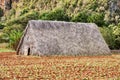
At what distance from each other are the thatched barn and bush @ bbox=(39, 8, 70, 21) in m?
33.6

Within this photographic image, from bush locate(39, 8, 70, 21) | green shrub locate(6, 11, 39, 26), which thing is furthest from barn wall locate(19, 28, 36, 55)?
bush locate(39, 8, 70, 21)

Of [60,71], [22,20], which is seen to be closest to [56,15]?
[22,20]

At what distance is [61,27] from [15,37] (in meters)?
8.16

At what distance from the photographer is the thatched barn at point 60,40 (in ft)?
109

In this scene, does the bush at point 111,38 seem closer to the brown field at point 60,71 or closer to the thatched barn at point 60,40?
the thatched barn at point 60,40

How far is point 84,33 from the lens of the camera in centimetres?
3709

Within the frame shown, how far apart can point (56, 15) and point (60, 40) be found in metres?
38.0

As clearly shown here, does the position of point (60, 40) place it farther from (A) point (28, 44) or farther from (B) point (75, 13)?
(B) point (75, 13)

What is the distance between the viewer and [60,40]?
113ft

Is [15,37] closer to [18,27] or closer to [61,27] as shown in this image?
[61,27]

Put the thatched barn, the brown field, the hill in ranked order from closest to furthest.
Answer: the brown field, the thatched barn, the hill

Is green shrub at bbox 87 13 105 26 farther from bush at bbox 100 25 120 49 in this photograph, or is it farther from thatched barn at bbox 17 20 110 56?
thatched barn at bbox 17 20 110 56

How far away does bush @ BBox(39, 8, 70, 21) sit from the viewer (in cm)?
7150

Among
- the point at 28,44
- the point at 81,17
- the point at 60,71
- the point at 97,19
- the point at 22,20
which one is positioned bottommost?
the point at 22,20
